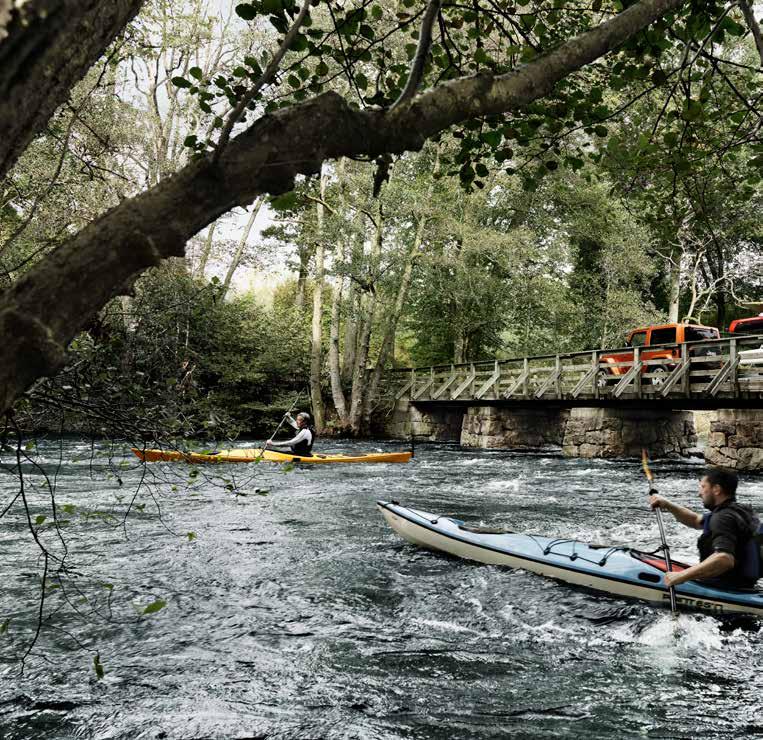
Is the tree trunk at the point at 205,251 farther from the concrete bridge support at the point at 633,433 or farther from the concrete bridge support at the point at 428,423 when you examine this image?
the concrete bridge support at the point at 633,433

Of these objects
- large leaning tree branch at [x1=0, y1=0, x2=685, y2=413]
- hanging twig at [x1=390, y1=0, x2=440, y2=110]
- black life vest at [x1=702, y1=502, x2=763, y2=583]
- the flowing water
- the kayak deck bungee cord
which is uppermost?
hanging twig at [x1=390, y1=0, x2=440, y2=110]

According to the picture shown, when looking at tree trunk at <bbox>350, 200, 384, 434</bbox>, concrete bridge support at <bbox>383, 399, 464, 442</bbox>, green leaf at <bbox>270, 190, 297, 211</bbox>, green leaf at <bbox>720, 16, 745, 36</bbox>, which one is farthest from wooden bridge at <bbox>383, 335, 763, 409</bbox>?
green leaf at <bbox>270, 190, 297, 211</bbox>

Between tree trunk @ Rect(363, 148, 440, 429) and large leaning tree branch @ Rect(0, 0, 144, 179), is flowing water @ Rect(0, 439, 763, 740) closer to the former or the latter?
large leaning tree branch @ Rect(0, 0, 144, 179)

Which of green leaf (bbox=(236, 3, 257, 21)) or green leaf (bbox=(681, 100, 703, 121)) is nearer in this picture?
green leaf (bbox=(236, 3, 257, 21))

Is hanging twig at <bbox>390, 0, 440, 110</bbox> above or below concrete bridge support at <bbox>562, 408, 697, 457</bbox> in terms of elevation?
above

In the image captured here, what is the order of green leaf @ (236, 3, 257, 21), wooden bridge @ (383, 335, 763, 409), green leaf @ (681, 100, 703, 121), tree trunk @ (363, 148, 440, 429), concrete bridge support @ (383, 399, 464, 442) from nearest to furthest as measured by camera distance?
green leaf @ (236, 3, 257, 21) → green leaf @ (681, 100, 703, 121) → wooden bridge @ (383, 335, 763, 409) → tree trunk @ (363, 148, 440, 429) → concrete bridge support @ (383, 399, 464, 442)

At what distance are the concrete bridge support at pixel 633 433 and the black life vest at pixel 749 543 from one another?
39.2 feet

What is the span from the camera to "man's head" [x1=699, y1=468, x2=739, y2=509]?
4.78 metres

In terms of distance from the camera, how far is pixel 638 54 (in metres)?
3.48

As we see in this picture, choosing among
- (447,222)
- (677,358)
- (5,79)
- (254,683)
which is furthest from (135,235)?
(447,222)

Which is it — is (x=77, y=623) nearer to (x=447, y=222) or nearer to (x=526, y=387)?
Answer: (x=526, y=387)

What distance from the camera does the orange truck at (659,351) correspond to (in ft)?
49.6

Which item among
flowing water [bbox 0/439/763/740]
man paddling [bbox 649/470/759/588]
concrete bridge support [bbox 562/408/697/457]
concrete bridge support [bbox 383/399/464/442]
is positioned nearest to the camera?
flowing water [bbox 0/439/763/740]

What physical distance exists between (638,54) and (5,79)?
10.6 ft
